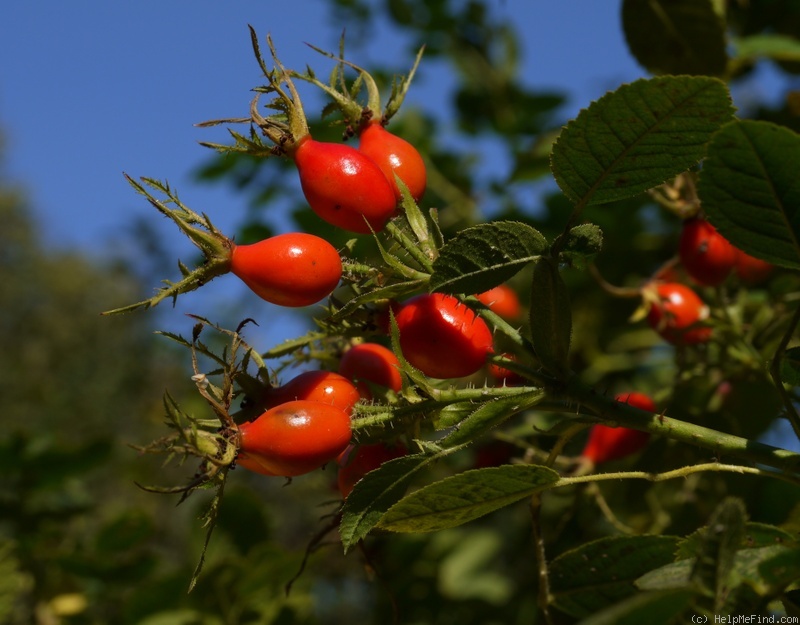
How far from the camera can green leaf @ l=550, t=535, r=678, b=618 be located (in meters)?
1.08

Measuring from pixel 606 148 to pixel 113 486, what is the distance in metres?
13.5

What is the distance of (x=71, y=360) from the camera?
1734 cm

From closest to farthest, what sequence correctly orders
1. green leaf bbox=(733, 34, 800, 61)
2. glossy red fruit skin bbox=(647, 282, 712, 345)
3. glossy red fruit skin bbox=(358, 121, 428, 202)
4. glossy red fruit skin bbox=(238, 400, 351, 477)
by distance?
glossy red fruit skin bbox=(238, 400, 351, 477) → glossy red fruit skin bbox=(358, 121, 428, 202) → glossy red fruit skin bbox=(647, 282, 712, 345) → green leaf bbox=(733, 34, 800, 61)

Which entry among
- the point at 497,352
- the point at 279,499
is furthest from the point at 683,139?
the point at 279,499

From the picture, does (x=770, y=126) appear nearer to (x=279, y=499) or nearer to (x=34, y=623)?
(x=34, y=623)

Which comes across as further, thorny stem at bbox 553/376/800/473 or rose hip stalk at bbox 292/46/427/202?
rose hip stalk at bbox 292/46/427/202

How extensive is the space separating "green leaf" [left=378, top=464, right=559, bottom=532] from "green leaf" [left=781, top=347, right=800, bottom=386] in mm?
349

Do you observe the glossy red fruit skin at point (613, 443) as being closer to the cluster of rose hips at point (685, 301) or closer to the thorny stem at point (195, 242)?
the cluster of rose hips at point (685, 301)

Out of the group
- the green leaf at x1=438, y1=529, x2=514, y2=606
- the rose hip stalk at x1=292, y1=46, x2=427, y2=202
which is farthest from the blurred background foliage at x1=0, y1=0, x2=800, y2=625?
the rose hip stalk at x1=292, y1=46, x2=427, y2=202

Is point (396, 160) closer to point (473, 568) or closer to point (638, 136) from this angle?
point (638, 136)

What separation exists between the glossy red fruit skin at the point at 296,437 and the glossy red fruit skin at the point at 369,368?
4.9 inches

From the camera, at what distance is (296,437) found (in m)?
1.02

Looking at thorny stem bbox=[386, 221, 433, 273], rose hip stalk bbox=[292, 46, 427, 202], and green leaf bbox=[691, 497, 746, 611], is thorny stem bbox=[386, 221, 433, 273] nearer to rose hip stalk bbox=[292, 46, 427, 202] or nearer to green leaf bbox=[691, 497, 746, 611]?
rose hip stalk bbox=[292, 46, 427, 202]

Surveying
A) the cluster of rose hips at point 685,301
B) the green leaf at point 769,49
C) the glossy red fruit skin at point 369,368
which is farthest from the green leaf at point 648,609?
the green leaf at point 769,49
